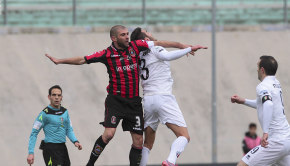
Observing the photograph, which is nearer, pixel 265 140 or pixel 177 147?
pixel 265 140

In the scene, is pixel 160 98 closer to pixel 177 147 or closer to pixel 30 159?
pixel 177 147

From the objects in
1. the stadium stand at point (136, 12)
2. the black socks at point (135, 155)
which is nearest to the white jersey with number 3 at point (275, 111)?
the black socks at point (135, 155)

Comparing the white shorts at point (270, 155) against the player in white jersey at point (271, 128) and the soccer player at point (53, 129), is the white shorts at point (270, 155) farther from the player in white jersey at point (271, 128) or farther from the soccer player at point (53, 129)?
the soccer player at point (53, 129)

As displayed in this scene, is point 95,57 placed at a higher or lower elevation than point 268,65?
higher

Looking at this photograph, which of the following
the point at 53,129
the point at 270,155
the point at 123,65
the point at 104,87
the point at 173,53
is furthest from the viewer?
the point at 104,87

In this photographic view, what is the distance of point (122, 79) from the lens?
10.8 meters

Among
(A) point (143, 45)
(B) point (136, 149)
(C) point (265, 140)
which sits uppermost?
(A) point (143, 45)

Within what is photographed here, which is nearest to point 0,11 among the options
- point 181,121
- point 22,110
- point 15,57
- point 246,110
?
point 15,57

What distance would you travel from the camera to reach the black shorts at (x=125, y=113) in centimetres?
1078

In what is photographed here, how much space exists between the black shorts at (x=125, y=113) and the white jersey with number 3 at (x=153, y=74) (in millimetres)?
288

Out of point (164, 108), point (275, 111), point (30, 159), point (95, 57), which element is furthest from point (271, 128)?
point (30, 159)

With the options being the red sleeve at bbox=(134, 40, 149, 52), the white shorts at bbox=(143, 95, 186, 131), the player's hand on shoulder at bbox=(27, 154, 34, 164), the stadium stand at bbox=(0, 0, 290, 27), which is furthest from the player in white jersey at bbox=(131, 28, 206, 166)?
the stadium stand at bbox=(0, 0, 290, 27)

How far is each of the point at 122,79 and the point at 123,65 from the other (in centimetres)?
20

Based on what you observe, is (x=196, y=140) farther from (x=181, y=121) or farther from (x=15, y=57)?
(x=181, y=121)
